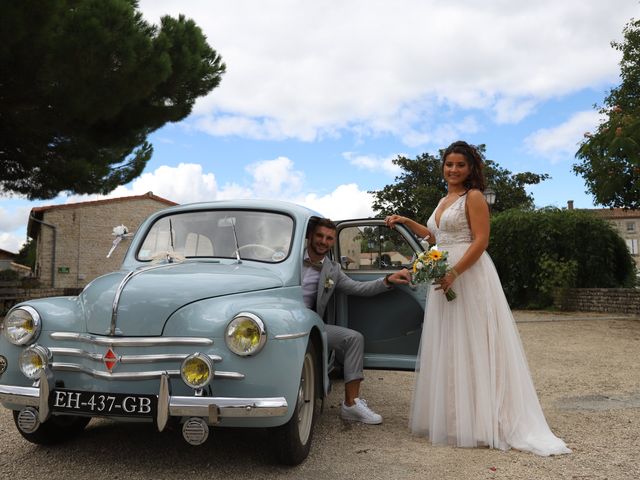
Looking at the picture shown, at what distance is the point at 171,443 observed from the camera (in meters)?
3.84

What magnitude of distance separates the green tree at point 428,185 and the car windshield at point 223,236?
3362cm

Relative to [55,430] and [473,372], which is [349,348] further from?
[55,430]

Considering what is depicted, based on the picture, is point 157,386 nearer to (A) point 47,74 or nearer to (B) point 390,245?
(B) point 390,245

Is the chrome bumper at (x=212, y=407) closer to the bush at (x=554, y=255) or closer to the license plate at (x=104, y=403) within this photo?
the license plate at (x=104, y=403)

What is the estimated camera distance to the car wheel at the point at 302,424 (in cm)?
332

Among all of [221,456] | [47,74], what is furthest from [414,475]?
[47,74]

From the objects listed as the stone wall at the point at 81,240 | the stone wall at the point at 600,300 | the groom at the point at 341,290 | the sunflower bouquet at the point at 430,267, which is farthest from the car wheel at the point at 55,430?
the stone wall at the point at 81,240

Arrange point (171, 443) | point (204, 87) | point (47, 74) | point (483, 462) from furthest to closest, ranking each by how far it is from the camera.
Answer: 1. point (204, 87)
2. point (47, 74)
3. point (171, 443)
4. point (483, 462)

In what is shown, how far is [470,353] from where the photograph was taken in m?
4.00

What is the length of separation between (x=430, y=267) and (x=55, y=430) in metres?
2.77

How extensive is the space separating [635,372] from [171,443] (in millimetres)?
5999

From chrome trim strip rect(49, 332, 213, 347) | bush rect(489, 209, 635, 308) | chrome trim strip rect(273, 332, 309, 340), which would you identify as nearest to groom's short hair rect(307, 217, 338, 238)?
chrome trim strip rect(273, 332, 309, 340)

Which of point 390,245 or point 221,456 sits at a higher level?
point 390,245

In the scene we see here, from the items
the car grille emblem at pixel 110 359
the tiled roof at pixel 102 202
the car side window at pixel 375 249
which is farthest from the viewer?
the tiled roof at pixel 102 202
